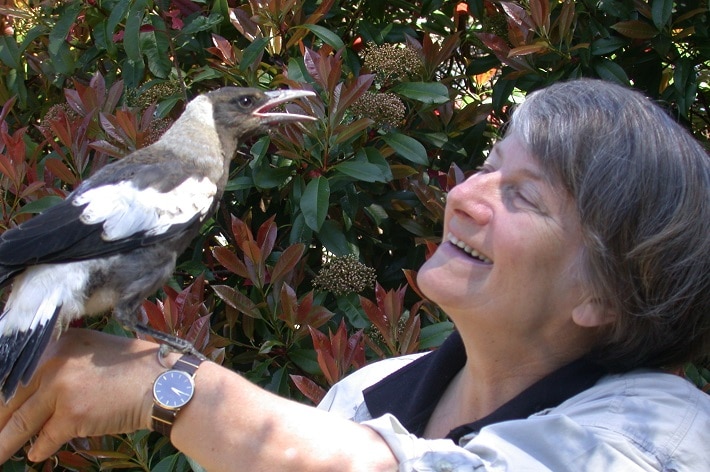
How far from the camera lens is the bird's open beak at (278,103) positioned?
2674mm

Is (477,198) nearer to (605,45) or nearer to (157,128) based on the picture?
(605,45)

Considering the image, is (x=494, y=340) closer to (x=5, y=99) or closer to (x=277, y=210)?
(x=277, y=210)

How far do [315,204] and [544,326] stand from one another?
102cm

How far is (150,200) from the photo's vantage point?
2.37 m

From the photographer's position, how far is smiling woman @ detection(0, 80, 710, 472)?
1.60 metres

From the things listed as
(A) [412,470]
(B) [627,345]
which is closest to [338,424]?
(A) [412,470]

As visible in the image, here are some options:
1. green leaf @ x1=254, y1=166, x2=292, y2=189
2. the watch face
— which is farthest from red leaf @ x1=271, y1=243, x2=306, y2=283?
the watch face

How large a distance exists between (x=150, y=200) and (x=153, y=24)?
3.10ft

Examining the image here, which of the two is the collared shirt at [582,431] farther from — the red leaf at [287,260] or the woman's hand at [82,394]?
the red leaf at [287,260]

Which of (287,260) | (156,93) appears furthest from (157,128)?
(287,260)

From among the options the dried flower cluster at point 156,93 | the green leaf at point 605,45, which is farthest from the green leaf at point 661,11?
the dried flower cluster at point 156,93

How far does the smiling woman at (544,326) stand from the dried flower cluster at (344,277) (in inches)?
33.7

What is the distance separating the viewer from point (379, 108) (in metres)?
2.85

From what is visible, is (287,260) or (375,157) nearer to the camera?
(287,260)
